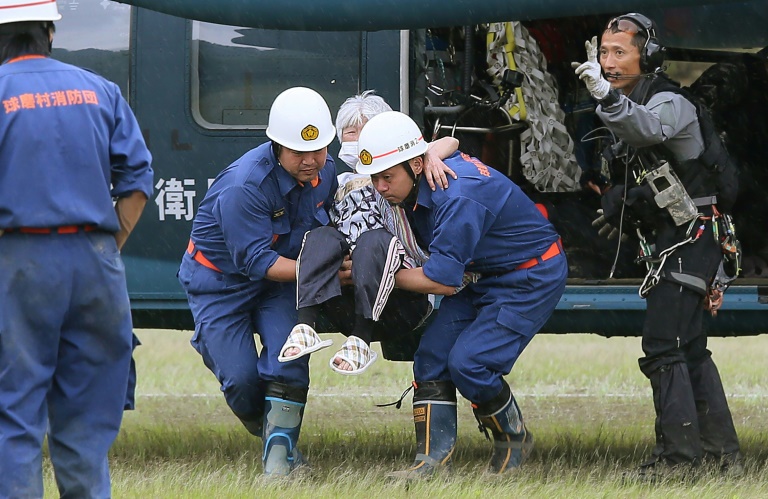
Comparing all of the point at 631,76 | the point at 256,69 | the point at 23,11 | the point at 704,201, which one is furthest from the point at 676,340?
A: the point at 23,11

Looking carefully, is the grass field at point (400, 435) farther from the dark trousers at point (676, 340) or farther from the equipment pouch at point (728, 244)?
the equipment pouch at point (728, 244)

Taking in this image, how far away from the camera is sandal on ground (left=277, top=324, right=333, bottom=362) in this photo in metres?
5.27

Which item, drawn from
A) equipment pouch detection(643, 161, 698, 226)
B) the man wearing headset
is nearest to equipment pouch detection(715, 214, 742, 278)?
the man wearing headset

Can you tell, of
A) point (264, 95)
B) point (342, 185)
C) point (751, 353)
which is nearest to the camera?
point (342, 185)

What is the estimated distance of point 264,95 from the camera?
256 inches

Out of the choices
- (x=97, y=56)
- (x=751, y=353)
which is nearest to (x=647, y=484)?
(x=97, y=56)

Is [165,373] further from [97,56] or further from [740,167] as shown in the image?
[740,167]

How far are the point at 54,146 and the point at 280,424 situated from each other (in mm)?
2052

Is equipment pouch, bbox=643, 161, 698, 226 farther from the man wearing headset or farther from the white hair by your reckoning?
the white hair

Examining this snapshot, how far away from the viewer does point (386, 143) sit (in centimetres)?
526

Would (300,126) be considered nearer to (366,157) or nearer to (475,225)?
(366,157)

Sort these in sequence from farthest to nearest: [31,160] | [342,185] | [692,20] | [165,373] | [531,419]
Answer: [165,373] → [531,419] → [692,20] → [342,185] → [31,160]

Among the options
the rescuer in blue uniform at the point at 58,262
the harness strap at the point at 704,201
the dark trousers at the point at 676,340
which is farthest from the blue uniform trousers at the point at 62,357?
the harness strap at the point at 704,201

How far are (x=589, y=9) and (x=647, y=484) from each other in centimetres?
215
